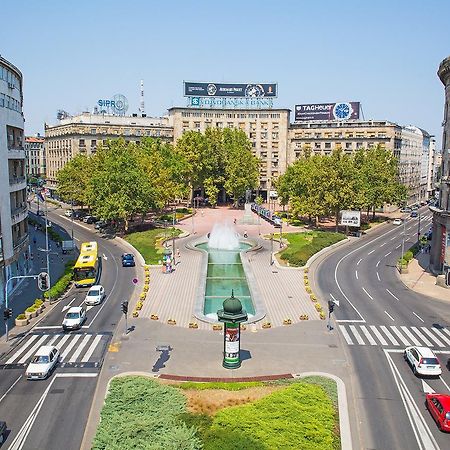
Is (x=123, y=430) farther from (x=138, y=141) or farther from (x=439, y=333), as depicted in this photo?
(x=138, y=141)

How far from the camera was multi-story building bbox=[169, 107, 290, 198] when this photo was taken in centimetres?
15350

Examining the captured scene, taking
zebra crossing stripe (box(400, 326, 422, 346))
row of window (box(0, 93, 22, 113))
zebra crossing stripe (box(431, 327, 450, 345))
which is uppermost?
row of window (box(0, 93, 22, 113))

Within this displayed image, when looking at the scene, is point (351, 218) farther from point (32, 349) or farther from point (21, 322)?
point (32, 349)

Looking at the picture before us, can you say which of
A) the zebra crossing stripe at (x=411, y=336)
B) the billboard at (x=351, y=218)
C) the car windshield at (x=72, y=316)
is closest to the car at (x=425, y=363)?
the zebra crossing stripe at (x=411, y=336)

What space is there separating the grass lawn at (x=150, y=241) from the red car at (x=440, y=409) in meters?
48.2

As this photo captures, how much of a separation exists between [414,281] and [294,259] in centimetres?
1661

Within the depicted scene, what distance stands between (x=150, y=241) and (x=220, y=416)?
60327mm

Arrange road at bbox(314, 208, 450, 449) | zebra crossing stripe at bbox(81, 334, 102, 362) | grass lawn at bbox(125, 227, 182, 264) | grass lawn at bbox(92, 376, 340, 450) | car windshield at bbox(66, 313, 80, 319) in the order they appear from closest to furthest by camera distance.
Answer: grass lawn at bbox(92, 376, 340, 450), road at bbox(314, 208, 450, 449), zebra crossing stripe at bbox(81, 334, 102, 362), car windshield at bbox(66, 313, 80, 319), grass lawn at bbox(125, 227, 182, 264)

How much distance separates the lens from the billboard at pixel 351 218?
96.6 metres

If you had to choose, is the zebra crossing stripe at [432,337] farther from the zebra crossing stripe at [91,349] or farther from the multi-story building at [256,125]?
the multi-story building at [256,125]

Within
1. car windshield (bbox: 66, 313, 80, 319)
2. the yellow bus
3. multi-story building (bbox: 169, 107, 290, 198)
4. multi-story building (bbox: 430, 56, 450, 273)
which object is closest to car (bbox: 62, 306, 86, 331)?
car windshield (bbox: 66, 313, 80, 319)

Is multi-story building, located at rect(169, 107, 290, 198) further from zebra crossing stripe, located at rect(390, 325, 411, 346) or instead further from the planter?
the planter

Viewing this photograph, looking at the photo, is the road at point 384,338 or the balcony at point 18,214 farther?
the balcony at point 18,214

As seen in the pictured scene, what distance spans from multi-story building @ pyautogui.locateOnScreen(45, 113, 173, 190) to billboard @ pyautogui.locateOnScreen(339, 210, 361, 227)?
74.0 meters
